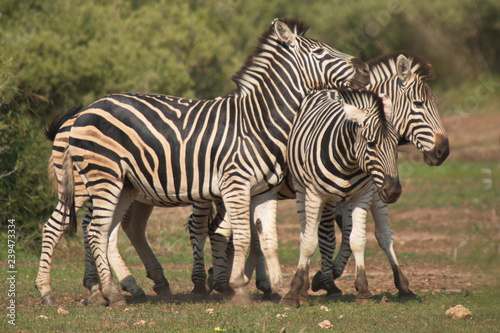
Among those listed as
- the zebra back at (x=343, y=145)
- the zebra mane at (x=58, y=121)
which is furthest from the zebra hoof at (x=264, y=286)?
the zebra mane at (x=58, y=121)

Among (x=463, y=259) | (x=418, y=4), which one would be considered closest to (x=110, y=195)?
(x=418, y=4)

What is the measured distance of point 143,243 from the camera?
8.76m

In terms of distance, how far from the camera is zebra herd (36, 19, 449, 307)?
708 centimetres

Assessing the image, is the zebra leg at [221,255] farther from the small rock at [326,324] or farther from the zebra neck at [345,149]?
the small rock at [326,324]

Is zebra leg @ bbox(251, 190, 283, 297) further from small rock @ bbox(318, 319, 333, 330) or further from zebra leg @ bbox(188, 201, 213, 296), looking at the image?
small rock @ bbox(318, 319, 333, 330)

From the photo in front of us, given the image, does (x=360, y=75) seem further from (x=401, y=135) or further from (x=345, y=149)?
(x=345, y=149)

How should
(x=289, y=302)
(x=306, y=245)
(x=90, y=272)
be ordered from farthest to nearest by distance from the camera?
(x=90, y=272)
(x=306, y=245)
(x=289, y=302)

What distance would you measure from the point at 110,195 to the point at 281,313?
7.87 feet

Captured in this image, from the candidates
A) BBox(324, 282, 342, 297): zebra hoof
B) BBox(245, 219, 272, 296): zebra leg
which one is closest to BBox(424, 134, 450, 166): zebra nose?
BBox(324, 282, 342, 297): zebra hoof

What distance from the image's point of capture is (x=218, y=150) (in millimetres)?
7418

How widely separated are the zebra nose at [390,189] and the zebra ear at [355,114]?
0.69m

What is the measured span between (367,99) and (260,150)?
4.40 feet

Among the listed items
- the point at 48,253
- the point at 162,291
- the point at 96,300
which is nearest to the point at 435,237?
the point at 162,291

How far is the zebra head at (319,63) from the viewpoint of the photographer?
25.4ft
